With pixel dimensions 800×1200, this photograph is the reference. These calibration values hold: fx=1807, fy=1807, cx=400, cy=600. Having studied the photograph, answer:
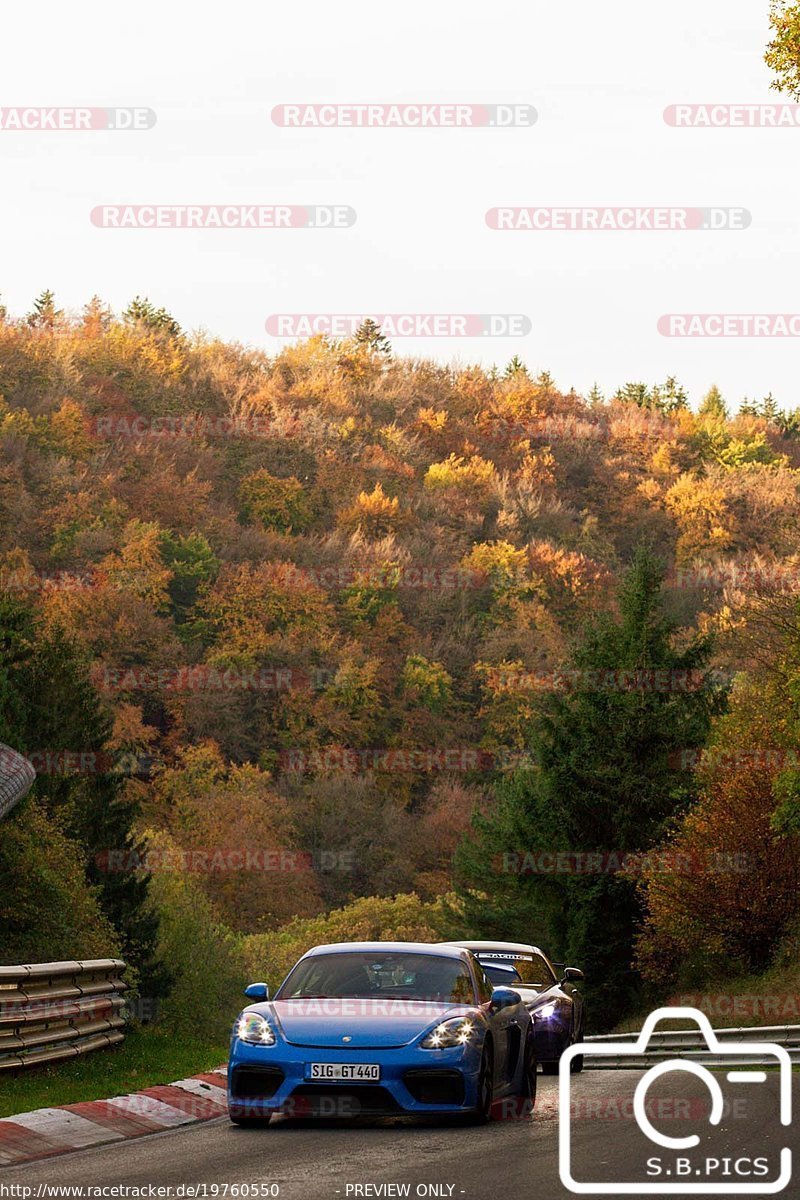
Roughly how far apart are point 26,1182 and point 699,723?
147ft

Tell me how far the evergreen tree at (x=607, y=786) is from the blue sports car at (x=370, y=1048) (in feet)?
125

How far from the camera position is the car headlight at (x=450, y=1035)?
11.7 m

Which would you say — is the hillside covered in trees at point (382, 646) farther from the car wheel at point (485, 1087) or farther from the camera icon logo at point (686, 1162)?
the camera icon logo at point (686, 1162)

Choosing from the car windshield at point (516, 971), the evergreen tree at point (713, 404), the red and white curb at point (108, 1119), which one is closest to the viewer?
the red and white curb at point (108, 1119)

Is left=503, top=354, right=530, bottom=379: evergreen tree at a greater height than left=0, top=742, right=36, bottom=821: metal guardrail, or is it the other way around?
left=503, top=354, right=530, bottom=379: evergreen tree

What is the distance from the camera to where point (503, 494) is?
138 m

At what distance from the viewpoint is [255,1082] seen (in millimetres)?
11836

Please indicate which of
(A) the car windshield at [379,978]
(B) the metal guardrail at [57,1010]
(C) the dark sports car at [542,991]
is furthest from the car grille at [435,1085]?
(C) the dark sports car at [542,991]

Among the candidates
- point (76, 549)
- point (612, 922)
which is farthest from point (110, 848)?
point (76, 549)

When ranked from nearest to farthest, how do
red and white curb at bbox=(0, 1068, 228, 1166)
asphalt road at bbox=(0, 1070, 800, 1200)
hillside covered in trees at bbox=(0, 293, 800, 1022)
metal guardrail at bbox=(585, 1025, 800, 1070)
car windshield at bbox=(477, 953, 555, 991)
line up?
asphalt road at bbox=(0, 1070, 800, 1200)
red and white curb at bbox=(0, 1068, 228, 1166)
car windshield at bbox=(477, 953, 555, 991)
metal guardrail at bbox=(585, 1025, 800, 1070)
hillside covered in trees at bbox=(0, 293, 800, 1022)

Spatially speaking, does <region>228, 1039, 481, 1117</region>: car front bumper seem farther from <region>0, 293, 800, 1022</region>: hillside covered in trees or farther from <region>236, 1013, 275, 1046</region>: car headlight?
<region>0, 293, 800, 1022</region>: hillside covered in trees

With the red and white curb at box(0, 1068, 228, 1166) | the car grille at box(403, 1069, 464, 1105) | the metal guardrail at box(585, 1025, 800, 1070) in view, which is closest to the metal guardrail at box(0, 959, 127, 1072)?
the red and white curb at box(0, 1068, 228, 1166)

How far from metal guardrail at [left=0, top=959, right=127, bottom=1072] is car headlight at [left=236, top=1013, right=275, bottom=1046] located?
2.33 metres

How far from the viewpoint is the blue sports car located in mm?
11570
